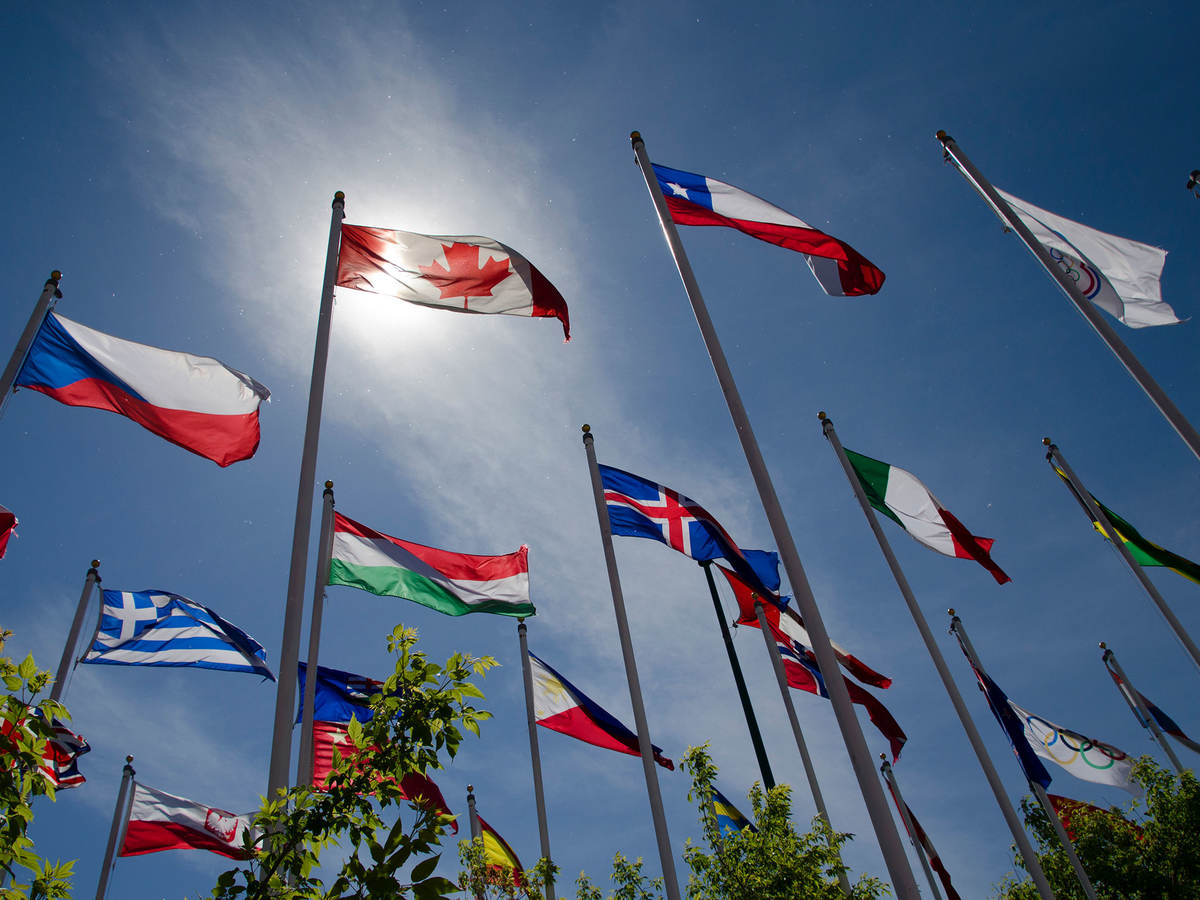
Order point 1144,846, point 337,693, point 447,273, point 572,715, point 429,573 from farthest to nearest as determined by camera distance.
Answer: point 1144,846
point 572,715
point 337,693
point 429,573
point 447,273

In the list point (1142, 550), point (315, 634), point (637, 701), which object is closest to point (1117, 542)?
point (1142, 550)

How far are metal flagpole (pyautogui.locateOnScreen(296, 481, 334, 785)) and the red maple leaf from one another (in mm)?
3981

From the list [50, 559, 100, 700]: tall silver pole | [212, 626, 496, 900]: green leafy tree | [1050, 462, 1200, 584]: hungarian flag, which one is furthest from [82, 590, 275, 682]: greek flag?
[1050, 462, 1200, 584]: hungarian flag

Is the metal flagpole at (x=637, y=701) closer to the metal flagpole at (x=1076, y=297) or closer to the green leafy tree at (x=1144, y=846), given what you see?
the metal flagpole at (x=1076, y=297)

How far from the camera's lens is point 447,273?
39.0 feet

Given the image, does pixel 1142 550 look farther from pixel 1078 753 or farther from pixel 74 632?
pixel 74 632

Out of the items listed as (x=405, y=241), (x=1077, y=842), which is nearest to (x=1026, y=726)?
(x=1077, y=842)

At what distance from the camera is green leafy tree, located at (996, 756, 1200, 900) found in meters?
26.9

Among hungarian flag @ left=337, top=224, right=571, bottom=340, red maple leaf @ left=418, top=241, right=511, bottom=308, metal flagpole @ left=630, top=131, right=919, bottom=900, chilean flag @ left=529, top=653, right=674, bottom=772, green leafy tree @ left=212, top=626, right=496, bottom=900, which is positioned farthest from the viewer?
chilean flag @ left=529, top=653, right=674, bottom=772

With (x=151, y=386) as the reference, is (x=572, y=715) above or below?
below

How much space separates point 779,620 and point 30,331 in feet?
50.8

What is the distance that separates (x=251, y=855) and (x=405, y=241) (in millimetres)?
9760

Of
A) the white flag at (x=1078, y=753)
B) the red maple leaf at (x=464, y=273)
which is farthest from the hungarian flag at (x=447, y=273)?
the white flag at (x=1078, y=753)

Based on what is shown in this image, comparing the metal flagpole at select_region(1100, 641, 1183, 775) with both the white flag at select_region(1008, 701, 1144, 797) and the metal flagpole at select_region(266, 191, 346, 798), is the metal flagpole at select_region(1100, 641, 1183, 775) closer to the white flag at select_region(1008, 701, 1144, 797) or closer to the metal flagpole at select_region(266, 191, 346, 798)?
the white flag at select_region(1008, 701, 1144, 797)
